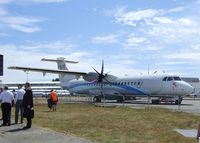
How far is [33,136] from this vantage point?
14.9 meters

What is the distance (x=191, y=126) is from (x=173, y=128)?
3.82 ft

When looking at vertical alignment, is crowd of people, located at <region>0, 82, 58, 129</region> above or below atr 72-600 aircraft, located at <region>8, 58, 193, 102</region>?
below

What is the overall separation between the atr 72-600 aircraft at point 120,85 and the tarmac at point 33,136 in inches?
1102

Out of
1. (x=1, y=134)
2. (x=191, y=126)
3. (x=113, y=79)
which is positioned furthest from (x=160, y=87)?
(x=1, y=134)

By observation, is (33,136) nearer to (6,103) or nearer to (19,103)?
(6,103)

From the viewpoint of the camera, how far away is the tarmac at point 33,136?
1372 cm

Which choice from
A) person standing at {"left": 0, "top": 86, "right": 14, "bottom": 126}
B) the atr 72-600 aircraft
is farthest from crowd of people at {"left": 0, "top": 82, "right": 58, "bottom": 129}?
the atr 72-600 aircraft

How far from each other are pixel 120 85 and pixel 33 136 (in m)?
35.0

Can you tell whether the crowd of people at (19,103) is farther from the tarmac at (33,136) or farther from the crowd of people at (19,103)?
the tarmac at (33,136)

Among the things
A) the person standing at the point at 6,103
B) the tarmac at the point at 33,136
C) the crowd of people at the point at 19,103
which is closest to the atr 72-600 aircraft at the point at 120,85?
the crowd of people at the point at 19,103

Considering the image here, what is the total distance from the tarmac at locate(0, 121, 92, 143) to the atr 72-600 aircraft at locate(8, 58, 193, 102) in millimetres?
27981

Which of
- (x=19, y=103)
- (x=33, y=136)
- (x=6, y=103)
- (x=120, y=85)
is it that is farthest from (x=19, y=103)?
(x=120, y=85)

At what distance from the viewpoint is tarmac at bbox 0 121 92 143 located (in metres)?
13.7

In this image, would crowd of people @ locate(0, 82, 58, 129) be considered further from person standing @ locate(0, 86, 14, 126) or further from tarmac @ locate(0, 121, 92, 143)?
tarmac @ locate(0, 121, 92, 143)
